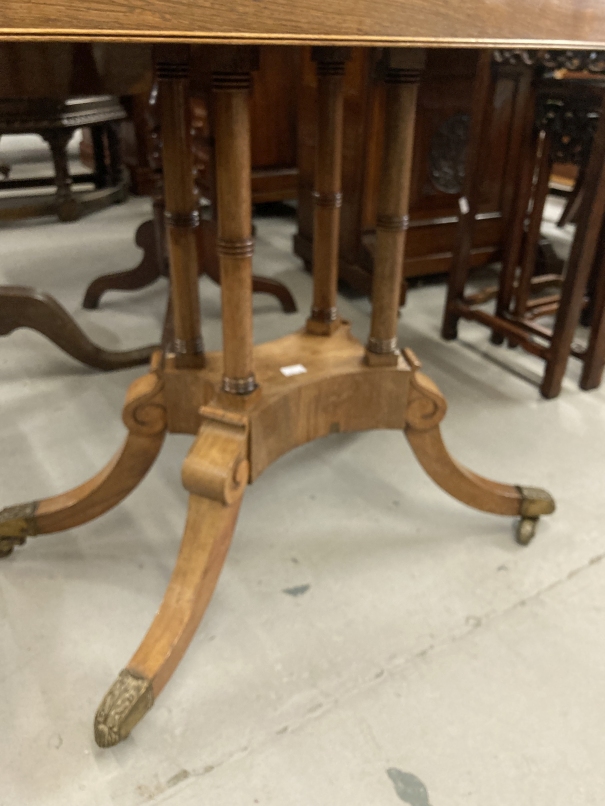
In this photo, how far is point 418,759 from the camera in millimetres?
826

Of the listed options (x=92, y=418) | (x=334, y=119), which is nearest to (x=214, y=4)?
(x=334, y=119)

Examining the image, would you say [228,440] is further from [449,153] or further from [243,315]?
[449,153]

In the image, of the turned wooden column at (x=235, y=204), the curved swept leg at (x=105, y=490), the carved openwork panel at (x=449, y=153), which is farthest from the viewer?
the carved openwork panel at (x=449, y=153)

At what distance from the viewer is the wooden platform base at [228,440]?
0.91m

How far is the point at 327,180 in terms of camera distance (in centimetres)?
117

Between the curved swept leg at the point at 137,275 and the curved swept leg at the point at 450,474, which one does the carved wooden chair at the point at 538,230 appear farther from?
the curved swept leg at the point at 137,275

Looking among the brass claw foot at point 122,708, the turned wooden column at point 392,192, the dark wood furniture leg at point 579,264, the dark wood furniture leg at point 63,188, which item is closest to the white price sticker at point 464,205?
the dark wood furniture leg at point 579,264

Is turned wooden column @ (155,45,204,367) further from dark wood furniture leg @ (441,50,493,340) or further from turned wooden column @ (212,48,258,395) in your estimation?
dark wood furniture leg @ (441,50,493,340)

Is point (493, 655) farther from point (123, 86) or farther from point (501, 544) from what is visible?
point (123, 86)

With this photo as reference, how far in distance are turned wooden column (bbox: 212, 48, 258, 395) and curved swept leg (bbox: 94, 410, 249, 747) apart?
0.08 meters

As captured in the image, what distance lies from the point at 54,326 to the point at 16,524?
2.22ft

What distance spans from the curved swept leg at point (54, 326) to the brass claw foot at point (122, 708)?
3.31ft

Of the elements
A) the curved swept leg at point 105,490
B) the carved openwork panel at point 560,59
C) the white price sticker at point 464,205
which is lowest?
the curved swept leg at point 105,490

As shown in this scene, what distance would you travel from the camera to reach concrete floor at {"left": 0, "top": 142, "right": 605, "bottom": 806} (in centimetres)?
81
